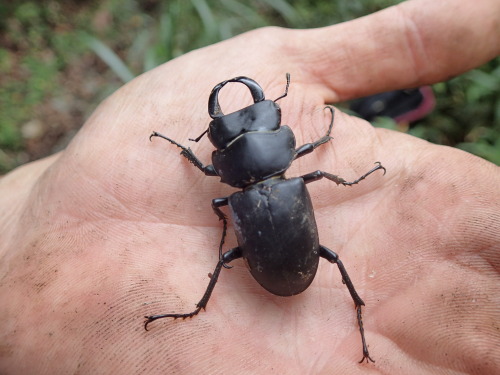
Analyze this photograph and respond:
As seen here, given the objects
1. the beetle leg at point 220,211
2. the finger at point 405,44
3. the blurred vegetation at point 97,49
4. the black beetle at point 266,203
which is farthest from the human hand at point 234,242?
the blurred vegetation at point 97,49

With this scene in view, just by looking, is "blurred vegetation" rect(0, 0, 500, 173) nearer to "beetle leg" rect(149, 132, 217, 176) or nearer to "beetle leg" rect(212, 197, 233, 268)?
"beetle leg" rect(149, 132, 217, 176)

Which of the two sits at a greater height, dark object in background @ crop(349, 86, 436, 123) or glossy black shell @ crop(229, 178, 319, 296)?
glossy black shell @ crop(229, 178, 319, 296)

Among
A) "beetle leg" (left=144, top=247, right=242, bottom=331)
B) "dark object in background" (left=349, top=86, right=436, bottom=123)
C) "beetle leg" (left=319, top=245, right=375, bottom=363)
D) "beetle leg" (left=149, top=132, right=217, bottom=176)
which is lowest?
"dark object in background" (left=349, top=86, right=436, bottom=123)

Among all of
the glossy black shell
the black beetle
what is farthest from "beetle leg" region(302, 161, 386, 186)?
the glossy black shell

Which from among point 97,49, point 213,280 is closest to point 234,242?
point 213,280

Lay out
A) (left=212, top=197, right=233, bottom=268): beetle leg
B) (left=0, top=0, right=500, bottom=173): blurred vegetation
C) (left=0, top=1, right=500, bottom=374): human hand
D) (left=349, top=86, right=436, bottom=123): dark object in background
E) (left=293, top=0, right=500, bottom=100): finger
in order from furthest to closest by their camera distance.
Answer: (left=0, top=0, right=500, bottom=173): blurred vegetation
(left=349, top=86, right=436, bottom=123): dark object in background
(left=293, top=0, right=500, bottom=100): finger
(left=212, top=197, right=233, bottom=268): beetle leg
(left=0, top=1, right=500, bottom=374): human hand

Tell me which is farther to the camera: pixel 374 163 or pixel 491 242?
pixel 374 163

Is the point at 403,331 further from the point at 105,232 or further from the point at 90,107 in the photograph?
the point at 90,107

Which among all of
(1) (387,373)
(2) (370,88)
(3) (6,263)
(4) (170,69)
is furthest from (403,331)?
(3) (6,263)
